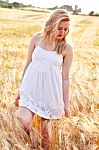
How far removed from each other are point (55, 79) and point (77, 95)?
116cm

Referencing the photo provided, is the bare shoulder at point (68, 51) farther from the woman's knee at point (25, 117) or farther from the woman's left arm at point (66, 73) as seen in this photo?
the woman's knee at point (25, 117)

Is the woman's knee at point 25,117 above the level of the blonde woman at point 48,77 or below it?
below

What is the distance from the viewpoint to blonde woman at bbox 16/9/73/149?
4.88 meters

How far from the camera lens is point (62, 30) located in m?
4.86

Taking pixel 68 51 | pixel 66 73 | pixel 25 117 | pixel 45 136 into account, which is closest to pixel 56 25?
pixel 68 51

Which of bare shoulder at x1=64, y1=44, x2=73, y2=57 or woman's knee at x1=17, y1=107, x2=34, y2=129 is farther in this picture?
bare shoulder at x1=64, y1=44, x2=73, y2=57

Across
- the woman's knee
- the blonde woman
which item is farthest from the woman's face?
the woman's knee

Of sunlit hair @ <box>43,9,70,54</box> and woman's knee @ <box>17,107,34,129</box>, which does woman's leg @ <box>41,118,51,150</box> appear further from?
sunlit hair @ <box>43,9,70,54</box>

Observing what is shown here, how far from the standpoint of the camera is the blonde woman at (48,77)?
488 cm

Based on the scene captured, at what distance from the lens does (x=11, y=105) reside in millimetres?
5410

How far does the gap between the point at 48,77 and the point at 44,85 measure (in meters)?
0.08

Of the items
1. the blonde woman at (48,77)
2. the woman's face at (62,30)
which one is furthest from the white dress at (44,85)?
the woman's face at (62,30)

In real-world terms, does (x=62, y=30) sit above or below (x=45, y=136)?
above

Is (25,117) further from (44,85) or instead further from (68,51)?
(68,51)
